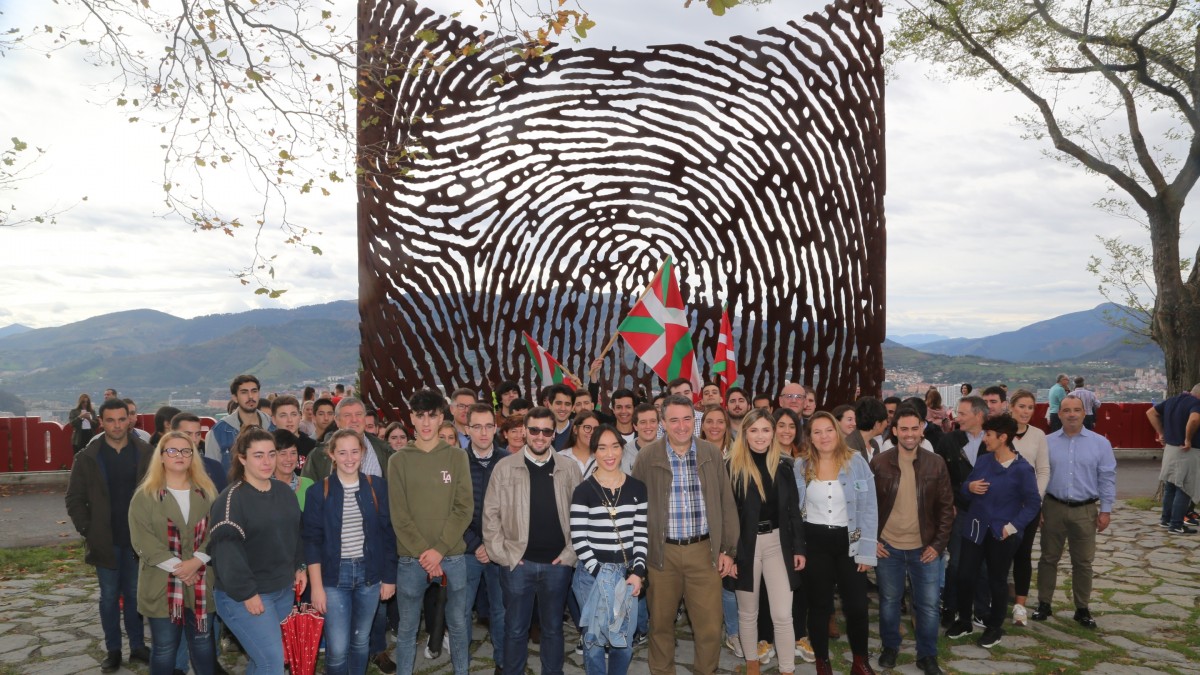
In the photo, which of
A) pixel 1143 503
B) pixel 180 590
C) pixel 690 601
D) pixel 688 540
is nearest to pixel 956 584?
pixel 690 601

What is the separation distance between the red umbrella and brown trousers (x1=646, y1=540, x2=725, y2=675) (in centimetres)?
175

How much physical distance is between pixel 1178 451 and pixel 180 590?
32.3ft

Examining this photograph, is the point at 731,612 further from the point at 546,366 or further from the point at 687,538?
the point at 546,366

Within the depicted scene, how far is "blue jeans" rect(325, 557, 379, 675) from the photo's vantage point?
379cm

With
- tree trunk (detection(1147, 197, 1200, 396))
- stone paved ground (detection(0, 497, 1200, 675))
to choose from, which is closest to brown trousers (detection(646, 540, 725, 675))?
stone paved ground (detection(0, 497, 1200, 675))

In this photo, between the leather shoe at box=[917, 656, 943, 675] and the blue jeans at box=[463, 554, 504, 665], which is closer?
the leather shoe at box=[917, 656, 943, 675]

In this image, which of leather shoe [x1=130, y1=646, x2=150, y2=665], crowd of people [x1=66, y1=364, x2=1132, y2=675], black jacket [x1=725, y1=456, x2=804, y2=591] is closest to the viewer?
crowd of people [x1=66, y1=364, x2=1132, y2=675]

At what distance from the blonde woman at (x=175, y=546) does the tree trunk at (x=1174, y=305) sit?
11761 mm

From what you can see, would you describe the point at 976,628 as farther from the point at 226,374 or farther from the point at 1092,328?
the point at 1092,328

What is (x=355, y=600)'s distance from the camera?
12.8 feet

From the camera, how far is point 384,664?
4.59 metres

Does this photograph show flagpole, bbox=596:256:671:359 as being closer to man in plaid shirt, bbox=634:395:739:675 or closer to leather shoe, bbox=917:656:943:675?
man in plaid shirt, bbox=634:395:739:675

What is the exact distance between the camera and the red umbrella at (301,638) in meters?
3.66

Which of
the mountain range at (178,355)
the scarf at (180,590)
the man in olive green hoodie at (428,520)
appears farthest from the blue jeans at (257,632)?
the mountain range at (178,355)
